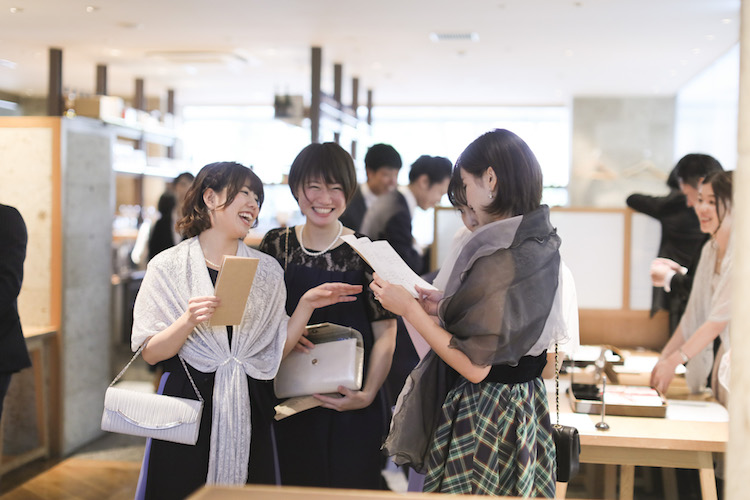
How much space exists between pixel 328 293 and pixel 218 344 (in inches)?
13.0

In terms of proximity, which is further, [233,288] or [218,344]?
[218,344]

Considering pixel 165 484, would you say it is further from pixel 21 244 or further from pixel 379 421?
pixel 21 244

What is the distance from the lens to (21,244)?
9.20 feet

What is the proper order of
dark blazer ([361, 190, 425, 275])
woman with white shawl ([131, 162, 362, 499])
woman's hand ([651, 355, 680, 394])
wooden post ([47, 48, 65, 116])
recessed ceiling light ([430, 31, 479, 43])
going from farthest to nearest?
recessed ceiling light ([430, 31, 479, 43]) → wooden post ([47, 48, 65, 116]) → dark blazer ([361, 190, 425, 275]) → woman's hand ([651, 355, 680, 394]) → woman with white shawl ([131, 162, 362, 499])

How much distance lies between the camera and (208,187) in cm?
213

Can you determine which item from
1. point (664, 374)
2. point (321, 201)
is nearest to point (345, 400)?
point (321, 201)

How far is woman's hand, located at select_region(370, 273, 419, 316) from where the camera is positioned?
73.5 inches

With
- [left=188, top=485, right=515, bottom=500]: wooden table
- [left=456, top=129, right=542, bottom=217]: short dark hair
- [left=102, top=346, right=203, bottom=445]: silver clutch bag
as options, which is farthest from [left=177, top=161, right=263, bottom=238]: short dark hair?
[left=188, top=485, right=515, bottom=500]: wooden table

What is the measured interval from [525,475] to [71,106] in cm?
621

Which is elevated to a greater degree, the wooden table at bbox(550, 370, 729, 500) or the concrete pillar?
the concrete pillar

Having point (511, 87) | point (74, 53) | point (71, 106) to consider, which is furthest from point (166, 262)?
point (511, 87)

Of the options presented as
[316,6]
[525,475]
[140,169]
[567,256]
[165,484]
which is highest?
[316,6]

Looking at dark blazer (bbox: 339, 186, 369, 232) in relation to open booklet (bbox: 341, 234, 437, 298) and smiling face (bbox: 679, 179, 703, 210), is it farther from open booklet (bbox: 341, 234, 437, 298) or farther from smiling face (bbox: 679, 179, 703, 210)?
open booklet (bbox: 341, 234, 437, 298)

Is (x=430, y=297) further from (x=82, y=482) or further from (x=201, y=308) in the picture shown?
(x=82, y=482)
